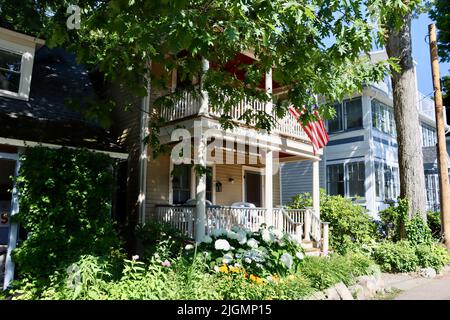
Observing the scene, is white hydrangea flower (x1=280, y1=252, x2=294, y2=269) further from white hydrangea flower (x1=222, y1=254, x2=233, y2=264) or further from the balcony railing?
the balcony railing

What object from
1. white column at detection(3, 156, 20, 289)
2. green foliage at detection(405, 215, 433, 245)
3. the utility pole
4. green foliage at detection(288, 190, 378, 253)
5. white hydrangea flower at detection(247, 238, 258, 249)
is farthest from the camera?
green foliage at detection(288, 190, 378, 253)

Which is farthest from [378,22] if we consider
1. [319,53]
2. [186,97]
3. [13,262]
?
[13,262]

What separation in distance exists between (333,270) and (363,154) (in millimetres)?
10876

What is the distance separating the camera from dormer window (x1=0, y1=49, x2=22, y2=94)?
9.65m

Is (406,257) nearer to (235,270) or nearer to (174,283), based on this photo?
(235,270)

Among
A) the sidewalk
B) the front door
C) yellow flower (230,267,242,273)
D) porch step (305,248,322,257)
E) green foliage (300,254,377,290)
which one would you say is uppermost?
the front door

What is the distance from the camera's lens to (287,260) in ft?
21.8

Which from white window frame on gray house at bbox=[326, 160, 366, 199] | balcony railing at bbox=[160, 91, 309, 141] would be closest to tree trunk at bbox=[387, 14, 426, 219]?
balcony railing at bbox=[160, 91, 309, 141]

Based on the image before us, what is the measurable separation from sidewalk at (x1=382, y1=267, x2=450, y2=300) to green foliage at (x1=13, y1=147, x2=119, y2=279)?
20.6 feet

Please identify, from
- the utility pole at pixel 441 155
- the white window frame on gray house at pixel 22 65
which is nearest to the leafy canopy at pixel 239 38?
the white window frame on gray house at pixel 22 65

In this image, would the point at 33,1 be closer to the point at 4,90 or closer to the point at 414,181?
the point at 4,90

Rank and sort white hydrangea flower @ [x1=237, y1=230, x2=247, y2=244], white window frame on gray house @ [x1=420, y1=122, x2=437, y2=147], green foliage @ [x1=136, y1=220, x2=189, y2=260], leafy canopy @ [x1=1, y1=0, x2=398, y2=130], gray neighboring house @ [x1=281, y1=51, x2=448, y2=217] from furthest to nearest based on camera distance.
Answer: white window frame on gray house @ [x1=420, y1=122, x2=437, y2=147] → gray neighboring house @ [x1=281, y1=51, x2=448, y2=217] → green foliage @ [x1=136, y1=220, x2=189, y2=260] → white hydrangea flower @ [x1=237, y1=230, x2=247, y2=244] → leafy canopy @ [x1=1, y1=0, x2=398, y2=130]

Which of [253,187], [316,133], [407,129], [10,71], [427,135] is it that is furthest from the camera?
[427,135]

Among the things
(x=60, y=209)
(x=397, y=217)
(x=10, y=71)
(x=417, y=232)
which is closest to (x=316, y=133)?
(x=397, y=217)
